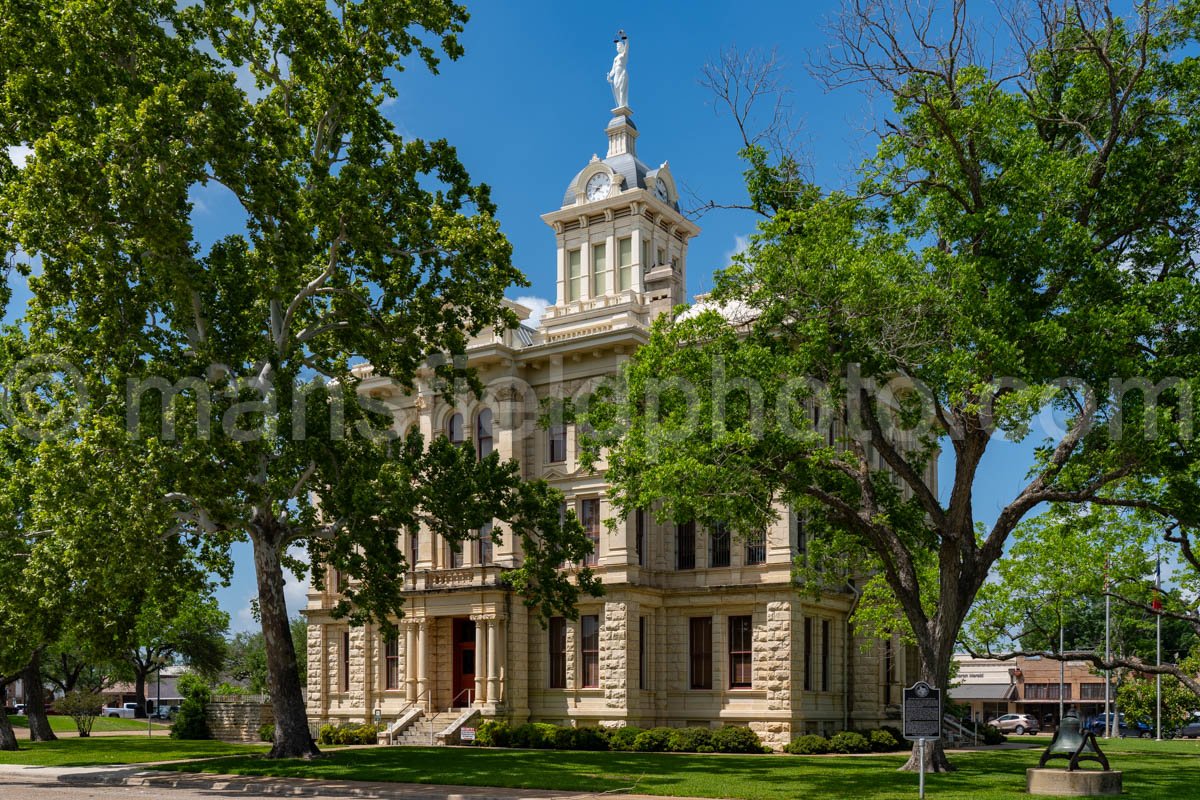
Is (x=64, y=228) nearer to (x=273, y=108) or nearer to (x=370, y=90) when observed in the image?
(x=273, y=108)

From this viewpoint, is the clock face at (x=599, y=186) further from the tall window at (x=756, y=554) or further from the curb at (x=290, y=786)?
the curb at (x=290, y=786)

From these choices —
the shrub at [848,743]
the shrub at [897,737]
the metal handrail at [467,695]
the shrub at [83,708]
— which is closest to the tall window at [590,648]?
the metal handrail at [467,695]

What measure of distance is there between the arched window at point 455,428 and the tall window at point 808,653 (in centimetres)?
1387

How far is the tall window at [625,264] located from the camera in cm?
4741

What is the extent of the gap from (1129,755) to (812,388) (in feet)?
60.6

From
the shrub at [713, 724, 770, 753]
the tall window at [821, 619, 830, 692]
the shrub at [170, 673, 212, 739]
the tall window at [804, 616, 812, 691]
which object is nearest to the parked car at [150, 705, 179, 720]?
the shrub at [170, 673, 212, 739]

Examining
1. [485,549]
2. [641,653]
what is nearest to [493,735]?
[641,653]

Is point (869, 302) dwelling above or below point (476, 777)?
above

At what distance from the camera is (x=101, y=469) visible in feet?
76.4

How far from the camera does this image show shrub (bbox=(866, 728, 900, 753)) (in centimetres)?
3619

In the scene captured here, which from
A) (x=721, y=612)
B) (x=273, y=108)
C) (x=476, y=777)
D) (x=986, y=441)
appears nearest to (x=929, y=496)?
(x=986, y=441)

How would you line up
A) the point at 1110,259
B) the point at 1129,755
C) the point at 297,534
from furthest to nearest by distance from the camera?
the point at 1129,755 → the point at 297,534 → the point at 1110,259

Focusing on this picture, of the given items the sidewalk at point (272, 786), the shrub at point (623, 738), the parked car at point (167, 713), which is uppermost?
the sidewalk at point (272, 786)

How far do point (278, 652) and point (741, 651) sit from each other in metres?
15.8
